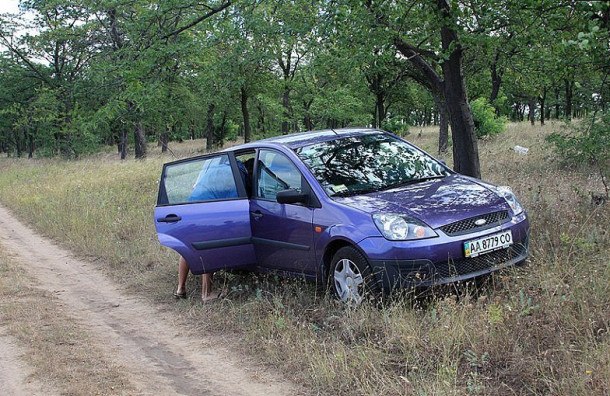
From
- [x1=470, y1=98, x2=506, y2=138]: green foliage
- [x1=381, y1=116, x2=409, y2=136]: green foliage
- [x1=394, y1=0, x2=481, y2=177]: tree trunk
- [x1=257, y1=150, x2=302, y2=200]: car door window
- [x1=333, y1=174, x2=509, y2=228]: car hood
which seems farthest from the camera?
[x1=470, y1=98, x2=506, y2=138]: green foliage

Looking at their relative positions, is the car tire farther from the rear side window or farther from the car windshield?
the rear side window

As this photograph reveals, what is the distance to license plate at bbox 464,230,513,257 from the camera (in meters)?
4.62

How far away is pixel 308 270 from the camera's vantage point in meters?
5.38

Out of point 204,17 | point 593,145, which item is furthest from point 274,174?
point 593,145

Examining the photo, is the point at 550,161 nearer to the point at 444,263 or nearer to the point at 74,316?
the point at 444,263

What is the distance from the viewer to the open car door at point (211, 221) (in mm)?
5848

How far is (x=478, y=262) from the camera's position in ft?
15.4

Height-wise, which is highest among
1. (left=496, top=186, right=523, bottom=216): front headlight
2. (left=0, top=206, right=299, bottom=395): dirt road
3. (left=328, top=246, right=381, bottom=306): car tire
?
(left=496, top=186, right=523, bottom=216): front headlight

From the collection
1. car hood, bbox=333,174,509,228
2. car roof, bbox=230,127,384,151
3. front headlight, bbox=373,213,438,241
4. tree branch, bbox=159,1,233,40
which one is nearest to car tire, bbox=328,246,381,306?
front headlight, bbox=373,213,438,241

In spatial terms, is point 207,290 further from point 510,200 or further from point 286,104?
point 286,104

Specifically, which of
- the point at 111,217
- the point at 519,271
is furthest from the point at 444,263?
the point at 111,217

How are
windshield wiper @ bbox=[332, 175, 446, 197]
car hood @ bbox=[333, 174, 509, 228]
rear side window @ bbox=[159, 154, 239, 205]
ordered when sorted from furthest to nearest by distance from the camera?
1. rear side window @ bbox=[159, 154, 239, 205]
2. windshield wiper @ bbox=[332, 175, 446, 197]
3. car hood @ bbox=[333, 174, 509, 228]

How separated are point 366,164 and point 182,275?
2.55 m

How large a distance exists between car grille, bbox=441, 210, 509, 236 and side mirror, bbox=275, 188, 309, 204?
141 cm
